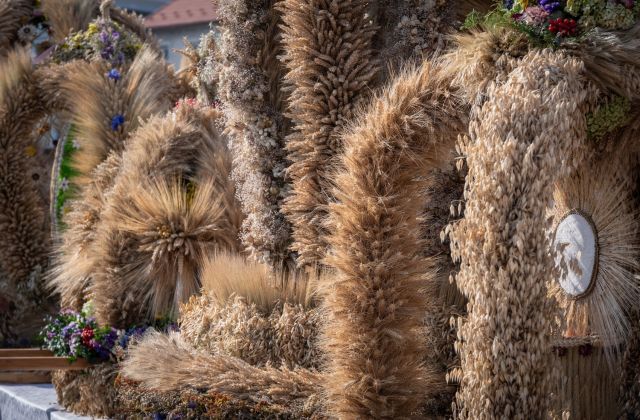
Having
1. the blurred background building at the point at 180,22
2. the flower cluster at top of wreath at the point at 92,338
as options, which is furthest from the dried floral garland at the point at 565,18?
the blurred background building at the point at 180,22

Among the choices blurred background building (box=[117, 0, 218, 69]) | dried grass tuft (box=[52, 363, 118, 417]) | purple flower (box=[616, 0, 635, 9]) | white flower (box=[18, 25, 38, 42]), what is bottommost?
dried grass tuft (box=[52, 363, 118, 417])

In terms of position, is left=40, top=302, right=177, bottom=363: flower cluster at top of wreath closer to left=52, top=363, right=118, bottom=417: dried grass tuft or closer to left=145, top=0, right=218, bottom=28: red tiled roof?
left=52, top=363, right=118, bottom=417: dried grass tuft

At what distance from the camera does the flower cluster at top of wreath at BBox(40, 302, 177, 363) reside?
21.9 feet

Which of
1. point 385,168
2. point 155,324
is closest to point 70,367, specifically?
point 155,324

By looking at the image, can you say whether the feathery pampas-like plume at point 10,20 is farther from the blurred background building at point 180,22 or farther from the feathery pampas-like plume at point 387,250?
the blurred background building at point 180,22

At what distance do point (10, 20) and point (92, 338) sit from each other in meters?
4.38

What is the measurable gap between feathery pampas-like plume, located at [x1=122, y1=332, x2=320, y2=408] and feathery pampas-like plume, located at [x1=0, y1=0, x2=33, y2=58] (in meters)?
4.91

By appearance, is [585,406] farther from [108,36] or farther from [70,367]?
[108,36]

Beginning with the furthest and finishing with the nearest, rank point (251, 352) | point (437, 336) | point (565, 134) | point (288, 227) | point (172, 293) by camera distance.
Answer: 1. point (172, 293)
2. point (288, 227)
3. point (251, 352)
4. point (437, 336)
5. point (565, 134)

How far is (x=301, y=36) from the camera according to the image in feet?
18.7

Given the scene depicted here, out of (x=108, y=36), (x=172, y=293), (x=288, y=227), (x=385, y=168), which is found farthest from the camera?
(x=108, y=36)

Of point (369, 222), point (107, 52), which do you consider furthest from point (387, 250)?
point (107, 52)

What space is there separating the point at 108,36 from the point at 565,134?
18.5 feet

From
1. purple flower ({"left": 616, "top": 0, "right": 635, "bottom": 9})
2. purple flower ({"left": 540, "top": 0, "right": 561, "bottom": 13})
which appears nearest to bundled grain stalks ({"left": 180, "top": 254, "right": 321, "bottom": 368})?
purple flower ({"left": 540, "top": 0, "right": 561, "bottom": 13})
